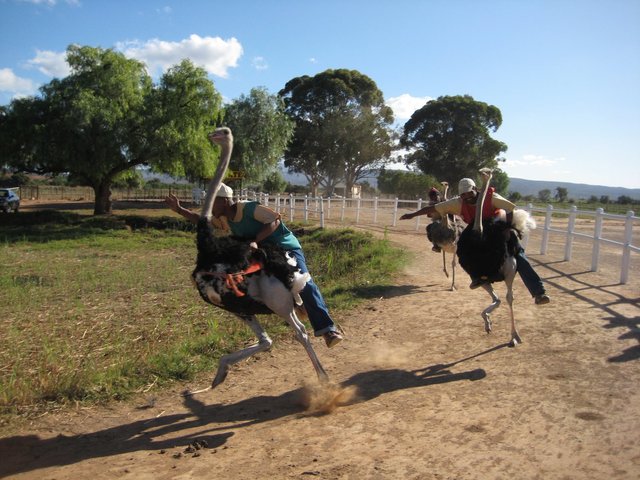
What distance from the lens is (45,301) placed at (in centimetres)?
937

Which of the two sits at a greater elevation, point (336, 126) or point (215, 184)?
point (336, 126)

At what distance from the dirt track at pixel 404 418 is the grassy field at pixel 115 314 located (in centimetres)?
44

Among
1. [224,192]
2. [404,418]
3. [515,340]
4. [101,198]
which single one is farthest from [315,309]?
[101,198]

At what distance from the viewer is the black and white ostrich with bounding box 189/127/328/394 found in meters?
4.45

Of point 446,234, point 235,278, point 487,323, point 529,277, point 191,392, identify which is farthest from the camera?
point 446,234

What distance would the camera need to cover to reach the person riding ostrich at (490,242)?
5.83 meters

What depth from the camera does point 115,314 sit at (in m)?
8.50

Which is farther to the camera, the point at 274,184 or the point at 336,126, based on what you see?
the point at 274,184

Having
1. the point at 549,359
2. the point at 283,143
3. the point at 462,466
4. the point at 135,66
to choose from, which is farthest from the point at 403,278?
the point at 283,143

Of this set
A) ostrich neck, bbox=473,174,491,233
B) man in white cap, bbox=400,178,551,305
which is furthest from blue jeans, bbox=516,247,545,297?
ostrich neck, bbox=473,174,491,233

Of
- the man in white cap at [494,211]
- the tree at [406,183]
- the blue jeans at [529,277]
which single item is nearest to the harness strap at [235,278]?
the man in white cap at [494,211]

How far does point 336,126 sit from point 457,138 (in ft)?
34.0

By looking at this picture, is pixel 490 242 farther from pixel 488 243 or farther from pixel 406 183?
pixel 406 183

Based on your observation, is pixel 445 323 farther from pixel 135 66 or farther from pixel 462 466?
pixel 135 66
